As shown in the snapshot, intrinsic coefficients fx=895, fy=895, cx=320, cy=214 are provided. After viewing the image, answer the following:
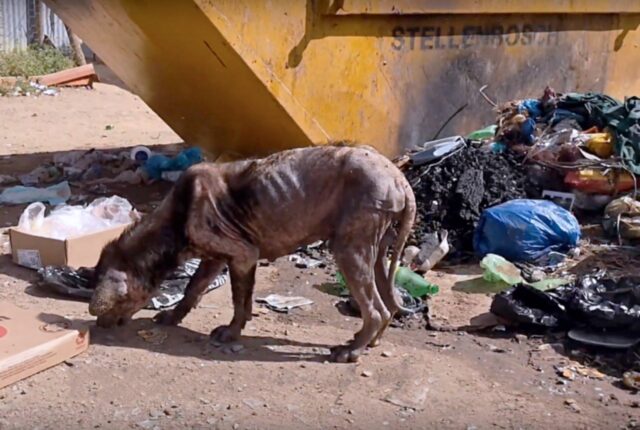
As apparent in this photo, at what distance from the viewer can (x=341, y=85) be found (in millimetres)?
6734

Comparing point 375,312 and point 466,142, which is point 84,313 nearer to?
point 375,312

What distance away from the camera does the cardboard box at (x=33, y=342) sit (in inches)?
163

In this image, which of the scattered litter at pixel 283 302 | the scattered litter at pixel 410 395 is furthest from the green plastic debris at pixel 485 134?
the scattered litter at pixel 410 395

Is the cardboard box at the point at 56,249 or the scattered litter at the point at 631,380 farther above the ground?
the cardboard box at the point at 56,249

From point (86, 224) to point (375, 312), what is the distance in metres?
2.41

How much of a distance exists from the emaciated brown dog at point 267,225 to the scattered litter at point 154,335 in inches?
5.8

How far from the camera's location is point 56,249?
562cm

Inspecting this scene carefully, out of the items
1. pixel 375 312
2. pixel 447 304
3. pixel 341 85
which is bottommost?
pixel 447 304

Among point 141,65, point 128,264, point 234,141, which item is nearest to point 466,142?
point 234,141

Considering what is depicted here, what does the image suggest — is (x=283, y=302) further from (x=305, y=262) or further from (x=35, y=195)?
(x=35, y=195)

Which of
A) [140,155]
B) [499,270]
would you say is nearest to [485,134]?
[499,270]

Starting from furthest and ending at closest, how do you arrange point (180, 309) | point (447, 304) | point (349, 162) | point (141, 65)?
1. point (141, 65)
2. point (447, 304)
3. point (180, 309)
4. point (349, 162)

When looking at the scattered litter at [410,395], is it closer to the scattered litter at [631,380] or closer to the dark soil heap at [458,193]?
the scattered litter at [631,380]

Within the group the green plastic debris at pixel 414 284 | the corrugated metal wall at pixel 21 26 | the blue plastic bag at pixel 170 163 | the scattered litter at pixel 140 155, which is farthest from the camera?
the corrugated metal wall at pixel 21 26
